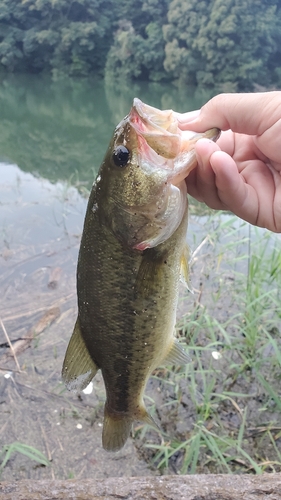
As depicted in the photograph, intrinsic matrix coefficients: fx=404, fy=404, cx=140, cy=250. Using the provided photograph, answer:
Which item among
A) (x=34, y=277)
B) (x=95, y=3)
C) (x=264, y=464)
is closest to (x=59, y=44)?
(x=95, y=3)

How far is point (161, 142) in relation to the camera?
1.41 metres

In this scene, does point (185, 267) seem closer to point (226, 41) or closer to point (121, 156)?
point (121, 156)

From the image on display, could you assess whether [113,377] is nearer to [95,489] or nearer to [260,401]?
[95,489]

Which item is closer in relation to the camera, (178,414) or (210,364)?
(178,414)

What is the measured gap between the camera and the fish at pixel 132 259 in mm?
1441

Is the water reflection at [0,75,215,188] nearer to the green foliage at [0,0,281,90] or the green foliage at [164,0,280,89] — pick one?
the green foliage at [0,0,281,90]

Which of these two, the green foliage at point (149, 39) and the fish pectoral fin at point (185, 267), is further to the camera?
the green foliage at point (149, 39)

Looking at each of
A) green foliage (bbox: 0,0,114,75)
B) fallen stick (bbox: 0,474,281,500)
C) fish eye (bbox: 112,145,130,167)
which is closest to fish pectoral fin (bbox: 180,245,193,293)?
fish eye (bbox: 112,145,130,167)

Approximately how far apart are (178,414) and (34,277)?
278cm

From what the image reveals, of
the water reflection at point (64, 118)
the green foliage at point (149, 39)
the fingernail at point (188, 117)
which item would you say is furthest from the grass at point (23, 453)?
the green foliage at point (149, 39)

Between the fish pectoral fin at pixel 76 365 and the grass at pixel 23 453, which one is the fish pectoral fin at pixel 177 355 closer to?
the fish pectoral fin at pixel 76 365

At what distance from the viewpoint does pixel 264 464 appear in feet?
8.28

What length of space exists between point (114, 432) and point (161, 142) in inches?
48.0

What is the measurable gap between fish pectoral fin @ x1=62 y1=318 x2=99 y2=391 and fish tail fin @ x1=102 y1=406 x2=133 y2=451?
22 centimetres
